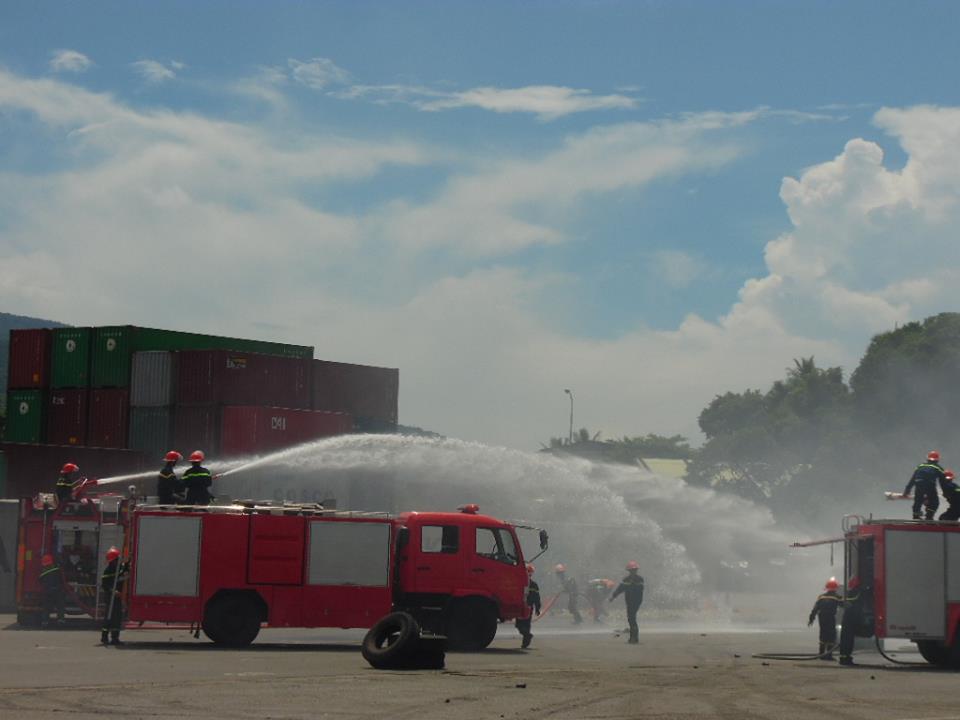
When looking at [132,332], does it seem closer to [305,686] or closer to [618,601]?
[618,601]

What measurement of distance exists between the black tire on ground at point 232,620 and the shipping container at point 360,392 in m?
23.5

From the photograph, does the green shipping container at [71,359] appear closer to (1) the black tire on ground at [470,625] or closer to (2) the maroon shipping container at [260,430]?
(2) the maroon shipping container at [260,430]

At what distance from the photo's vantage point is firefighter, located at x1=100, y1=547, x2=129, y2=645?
23344 mm

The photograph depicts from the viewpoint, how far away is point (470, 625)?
81.8ft

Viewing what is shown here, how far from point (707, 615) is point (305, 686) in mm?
30095

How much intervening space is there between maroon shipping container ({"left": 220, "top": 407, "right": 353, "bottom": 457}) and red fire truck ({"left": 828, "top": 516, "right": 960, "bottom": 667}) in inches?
959

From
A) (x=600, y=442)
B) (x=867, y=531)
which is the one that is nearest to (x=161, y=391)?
(x=867, y=531)

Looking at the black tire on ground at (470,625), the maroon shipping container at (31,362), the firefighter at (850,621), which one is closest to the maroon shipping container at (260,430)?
the maroon shipping container at (31,362)

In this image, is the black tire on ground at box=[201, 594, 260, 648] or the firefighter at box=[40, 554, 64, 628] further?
the firefighter at box=[40, 554, 64, 628]

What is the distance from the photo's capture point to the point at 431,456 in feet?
123

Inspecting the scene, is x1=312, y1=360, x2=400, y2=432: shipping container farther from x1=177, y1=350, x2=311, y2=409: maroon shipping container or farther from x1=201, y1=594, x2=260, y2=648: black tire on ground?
x1=201, y1=594, x2=260, y2=648: black tire on ground

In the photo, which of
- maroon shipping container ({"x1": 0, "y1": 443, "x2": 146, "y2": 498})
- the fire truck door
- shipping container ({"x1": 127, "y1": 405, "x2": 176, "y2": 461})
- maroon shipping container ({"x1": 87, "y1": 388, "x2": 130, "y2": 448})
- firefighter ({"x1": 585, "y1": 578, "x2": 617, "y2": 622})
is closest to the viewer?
the fire truck door

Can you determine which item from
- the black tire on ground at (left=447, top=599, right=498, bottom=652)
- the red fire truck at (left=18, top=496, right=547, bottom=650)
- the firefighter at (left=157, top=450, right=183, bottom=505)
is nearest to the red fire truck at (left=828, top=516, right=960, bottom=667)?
the red fire truck at (left=18, top=496, right=547, bottom=650)

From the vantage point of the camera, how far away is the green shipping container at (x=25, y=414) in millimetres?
47969
